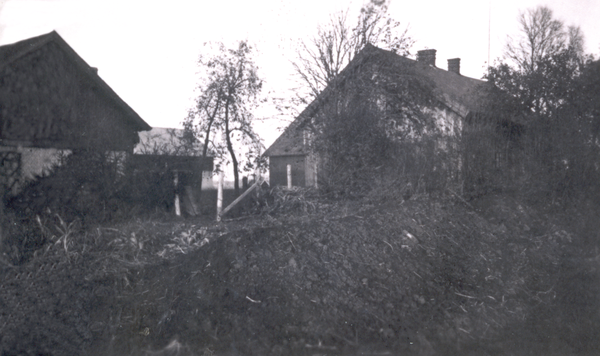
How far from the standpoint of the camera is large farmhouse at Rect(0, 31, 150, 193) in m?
8.17

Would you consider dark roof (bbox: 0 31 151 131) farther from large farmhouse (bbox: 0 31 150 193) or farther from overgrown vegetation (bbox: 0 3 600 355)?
overgrown vegetation (bbox: 0 3 600 355)

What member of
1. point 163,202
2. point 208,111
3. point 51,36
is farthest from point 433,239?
point 208,111

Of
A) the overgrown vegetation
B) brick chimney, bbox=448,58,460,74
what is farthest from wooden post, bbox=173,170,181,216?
brick chimney, bbox=448,58,460,74

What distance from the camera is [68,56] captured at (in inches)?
489

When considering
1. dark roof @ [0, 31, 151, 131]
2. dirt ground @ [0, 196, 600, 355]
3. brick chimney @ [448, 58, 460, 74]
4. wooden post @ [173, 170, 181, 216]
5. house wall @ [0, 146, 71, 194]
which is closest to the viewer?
dirt ground @ [0, 196, 600, 355]

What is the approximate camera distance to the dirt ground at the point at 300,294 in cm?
475

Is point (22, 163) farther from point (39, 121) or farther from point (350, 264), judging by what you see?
point (350, 264)

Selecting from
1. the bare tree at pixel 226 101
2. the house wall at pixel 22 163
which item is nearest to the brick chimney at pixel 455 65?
the bare tree at pixel 226 101

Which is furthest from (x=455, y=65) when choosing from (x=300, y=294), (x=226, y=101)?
(x=300, y=294)

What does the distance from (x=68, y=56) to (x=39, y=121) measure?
451 centimetres

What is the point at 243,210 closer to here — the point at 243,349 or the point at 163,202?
the point at 163,202

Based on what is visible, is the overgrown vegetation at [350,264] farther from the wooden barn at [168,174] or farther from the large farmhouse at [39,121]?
the wooden barn at [168,174]

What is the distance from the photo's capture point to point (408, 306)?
548cm

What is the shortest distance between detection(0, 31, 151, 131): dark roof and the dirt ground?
4858 millimetres
